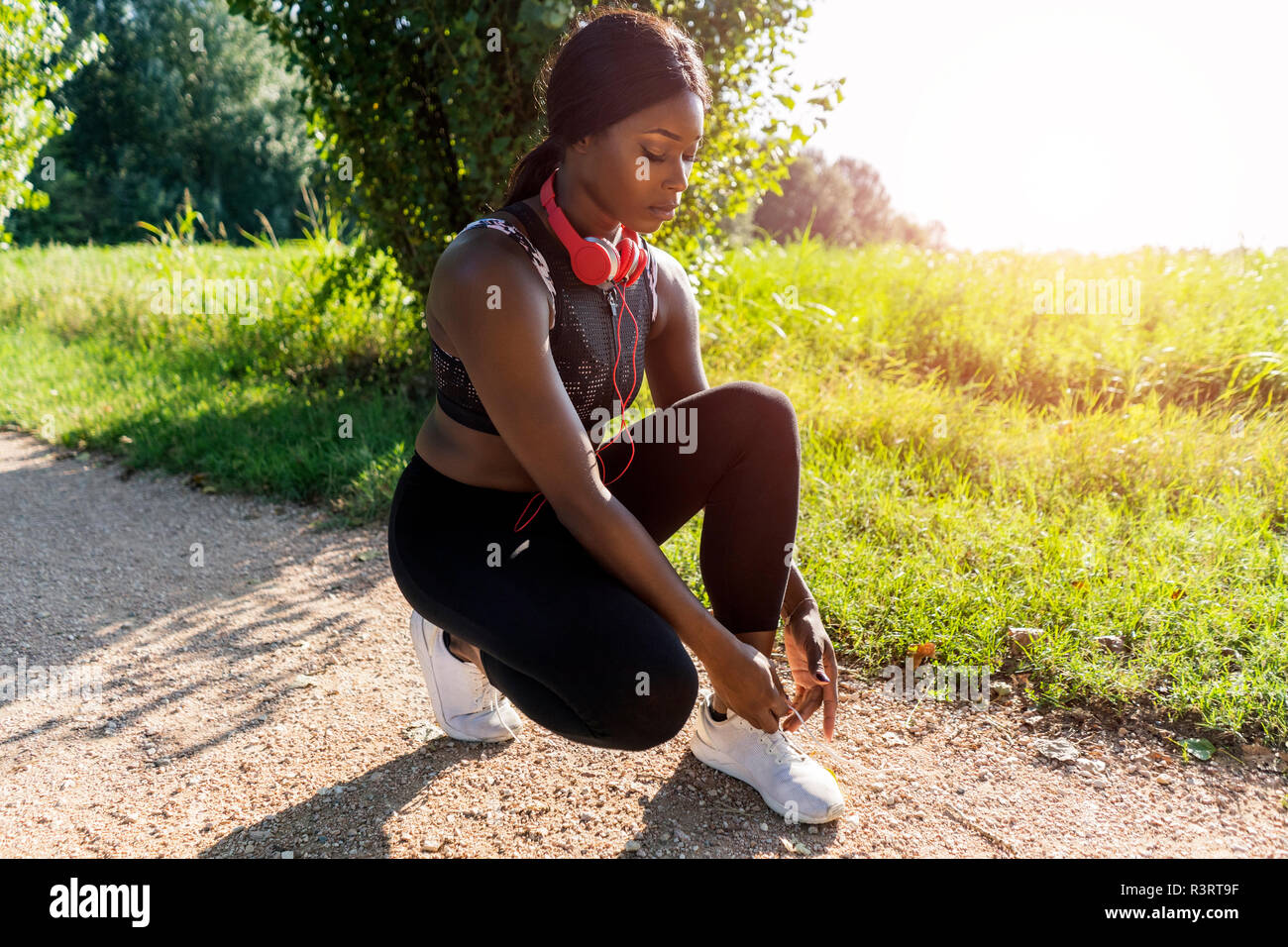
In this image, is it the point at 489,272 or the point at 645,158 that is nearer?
the point at 489,272

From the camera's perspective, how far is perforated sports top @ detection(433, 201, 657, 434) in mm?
2018

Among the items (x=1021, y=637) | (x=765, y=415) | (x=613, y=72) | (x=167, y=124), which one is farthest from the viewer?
(x=167, y=124)

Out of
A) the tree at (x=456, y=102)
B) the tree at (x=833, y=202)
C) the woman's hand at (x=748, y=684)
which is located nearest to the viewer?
the woman's hand at (x=748, y=684)

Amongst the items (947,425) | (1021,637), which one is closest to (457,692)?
(1021,637)

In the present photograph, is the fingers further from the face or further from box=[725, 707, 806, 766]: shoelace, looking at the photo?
the face

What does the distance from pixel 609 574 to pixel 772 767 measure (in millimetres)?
677

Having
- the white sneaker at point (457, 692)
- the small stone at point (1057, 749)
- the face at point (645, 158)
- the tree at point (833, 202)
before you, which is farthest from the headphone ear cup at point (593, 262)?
the tree at point (833, 202)

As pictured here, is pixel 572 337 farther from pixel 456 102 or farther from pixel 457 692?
pixel 456 102

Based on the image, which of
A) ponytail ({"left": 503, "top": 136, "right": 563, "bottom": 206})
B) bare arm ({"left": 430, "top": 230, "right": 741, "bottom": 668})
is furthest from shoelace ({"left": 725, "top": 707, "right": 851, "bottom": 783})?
ponytail ({"left": 503, "top": 136, "right": 563, "bottom": 206})

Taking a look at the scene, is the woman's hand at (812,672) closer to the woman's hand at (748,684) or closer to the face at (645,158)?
the woman's hand at (748,684)

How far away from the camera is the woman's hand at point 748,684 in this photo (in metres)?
→ 1.79

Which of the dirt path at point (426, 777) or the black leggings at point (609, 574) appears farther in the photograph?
the dirt path at point (426, 777)

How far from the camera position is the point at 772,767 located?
7.06 feet
